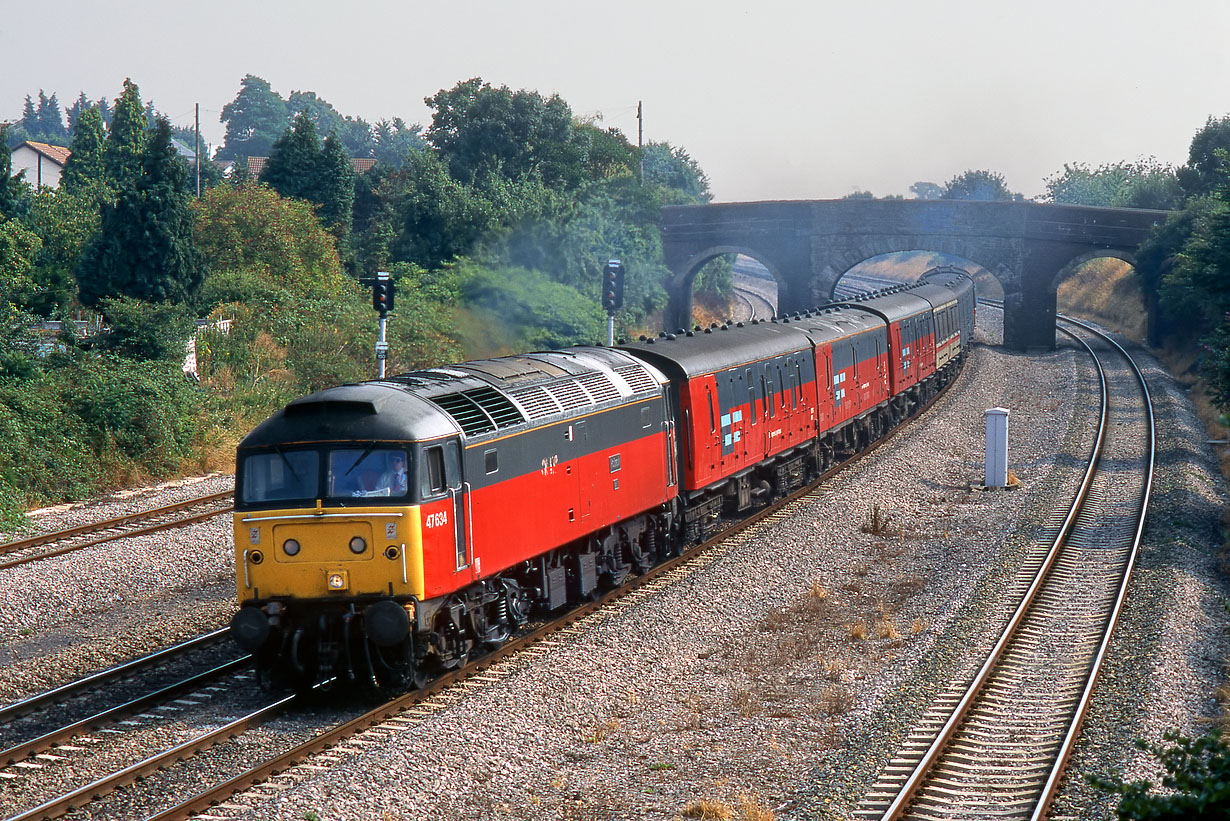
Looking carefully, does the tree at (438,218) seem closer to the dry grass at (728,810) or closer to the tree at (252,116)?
the dry grass at (728,810)

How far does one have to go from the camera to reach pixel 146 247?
117 ft

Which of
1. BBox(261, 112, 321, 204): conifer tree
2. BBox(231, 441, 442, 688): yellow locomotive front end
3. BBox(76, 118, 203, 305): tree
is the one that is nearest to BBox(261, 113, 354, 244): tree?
BBox(261, 112, 321, 204): conifer tree

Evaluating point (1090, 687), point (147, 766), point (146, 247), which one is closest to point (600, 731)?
point (147, 766)

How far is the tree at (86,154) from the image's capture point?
65.3 meters

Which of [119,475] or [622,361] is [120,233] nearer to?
[119,475]

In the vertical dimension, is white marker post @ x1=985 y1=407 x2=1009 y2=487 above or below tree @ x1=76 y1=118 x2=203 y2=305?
below

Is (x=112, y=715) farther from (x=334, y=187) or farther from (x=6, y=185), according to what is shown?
(x=334, y=187)

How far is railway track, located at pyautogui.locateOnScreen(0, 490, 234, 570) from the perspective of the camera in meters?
19.0

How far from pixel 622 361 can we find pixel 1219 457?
19792mm

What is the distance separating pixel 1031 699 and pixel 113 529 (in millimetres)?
15504

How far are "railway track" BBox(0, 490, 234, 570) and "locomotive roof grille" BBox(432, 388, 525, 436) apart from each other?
8965 mm

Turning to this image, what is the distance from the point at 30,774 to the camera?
10.5 metres

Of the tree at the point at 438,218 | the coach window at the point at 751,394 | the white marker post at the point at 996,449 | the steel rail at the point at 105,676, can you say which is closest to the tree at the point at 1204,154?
the tree at the point at 438,218

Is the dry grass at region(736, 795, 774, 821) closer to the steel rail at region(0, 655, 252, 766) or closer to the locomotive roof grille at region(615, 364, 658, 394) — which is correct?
the steel rail at region(0, 655, 252, 766)
